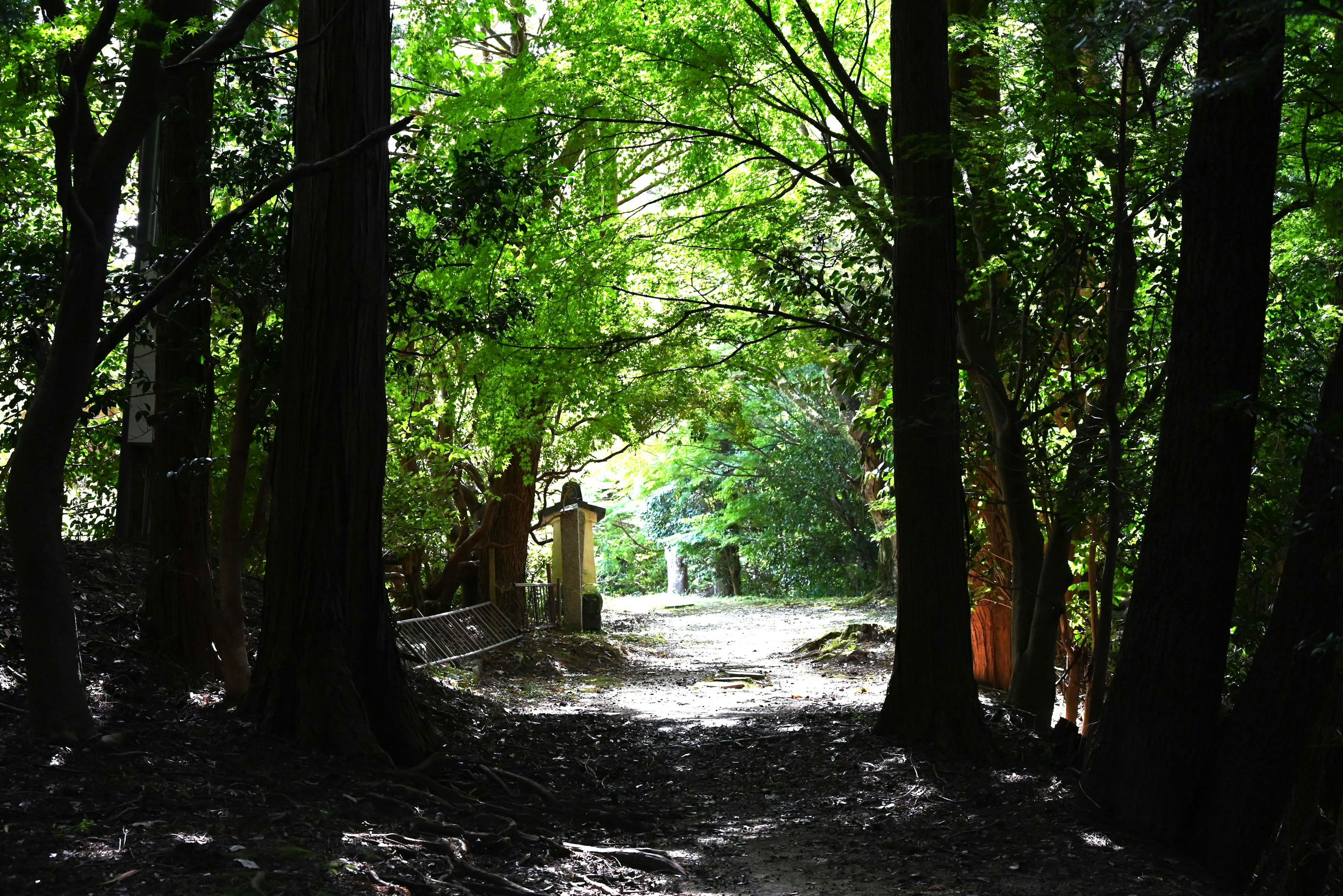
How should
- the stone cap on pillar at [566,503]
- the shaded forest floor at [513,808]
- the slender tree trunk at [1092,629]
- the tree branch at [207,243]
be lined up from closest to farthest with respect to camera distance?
1. the shaded forest floor at [513,808]
2. the tree branch at [207,243]
3. the slender tree trunk at [1092,629]
4. the stone cap on pillar at [566,503]

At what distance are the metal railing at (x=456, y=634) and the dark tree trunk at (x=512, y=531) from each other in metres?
0.35

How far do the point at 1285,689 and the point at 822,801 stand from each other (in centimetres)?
265

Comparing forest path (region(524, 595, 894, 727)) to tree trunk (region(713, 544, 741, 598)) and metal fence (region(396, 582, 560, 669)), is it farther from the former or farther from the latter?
tree trunk (region(713, 544, 741, 598))

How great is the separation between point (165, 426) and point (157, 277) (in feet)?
3.51

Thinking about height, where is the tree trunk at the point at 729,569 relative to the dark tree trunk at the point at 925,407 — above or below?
below

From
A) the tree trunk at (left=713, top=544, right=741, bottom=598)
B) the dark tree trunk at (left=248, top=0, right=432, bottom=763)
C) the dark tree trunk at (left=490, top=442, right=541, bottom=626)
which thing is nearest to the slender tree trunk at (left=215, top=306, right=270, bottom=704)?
the dark tree trunk at (left=248, top=0, right=432, bottom=763)

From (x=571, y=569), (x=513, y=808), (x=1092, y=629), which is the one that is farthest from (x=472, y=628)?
(x=513, y=808)

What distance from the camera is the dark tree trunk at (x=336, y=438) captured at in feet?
19.5

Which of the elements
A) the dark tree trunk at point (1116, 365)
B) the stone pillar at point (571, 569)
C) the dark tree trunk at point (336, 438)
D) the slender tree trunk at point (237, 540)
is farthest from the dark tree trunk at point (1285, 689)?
the stone pillar at point (571, 569)

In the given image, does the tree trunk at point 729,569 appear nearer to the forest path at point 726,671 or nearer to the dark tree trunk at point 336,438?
the forest path at point 726,671

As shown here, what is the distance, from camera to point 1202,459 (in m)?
5.55

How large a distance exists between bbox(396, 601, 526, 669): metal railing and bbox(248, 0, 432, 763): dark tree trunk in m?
4.14

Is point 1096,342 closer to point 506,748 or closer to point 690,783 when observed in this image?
point 690,783

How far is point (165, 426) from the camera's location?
6.90 meters
